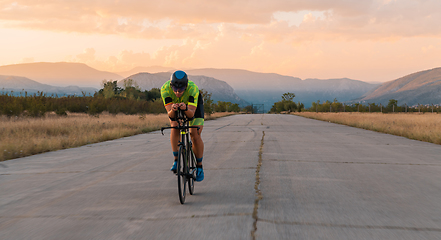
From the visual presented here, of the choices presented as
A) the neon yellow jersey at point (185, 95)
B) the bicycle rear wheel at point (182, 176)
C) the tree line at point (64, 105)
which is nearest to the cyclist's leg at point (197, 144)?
the bicycle rear wheel at point (182, 176)

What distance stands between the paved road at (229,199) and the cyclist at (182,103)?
28.1 inches

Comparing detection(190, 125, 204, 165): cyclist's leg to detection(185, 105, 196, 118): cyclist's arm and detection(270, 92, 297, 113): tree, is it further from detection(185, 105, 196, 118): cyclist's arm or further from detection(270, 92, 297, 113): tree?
detection(270, 92, 297, 113): tree

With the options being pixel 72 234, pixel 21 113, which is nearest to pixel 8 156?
pixel 72 234

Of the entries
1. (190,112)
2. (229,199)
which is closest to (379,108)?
(229,199)

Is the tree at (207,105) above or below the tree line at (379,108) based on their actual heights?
above

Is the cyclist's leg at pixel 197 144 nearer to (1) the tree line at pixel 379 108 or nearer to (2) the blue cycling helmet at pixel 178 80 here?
(2) the blue cycling helmet at pixel 178 80

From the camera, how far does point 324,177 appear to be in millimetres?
6965

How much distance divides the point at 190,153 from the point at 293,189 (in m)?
1.79

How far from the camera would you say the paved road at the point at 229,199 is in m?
3.92

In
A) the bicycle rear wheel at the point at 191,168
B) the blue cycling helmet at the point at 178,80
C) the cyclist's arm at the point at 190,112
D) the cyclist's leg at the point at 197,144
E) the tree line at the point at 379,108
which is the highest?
the blue cycling helmet at the point at 178,80

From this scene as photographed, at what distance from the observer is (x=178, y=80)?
16.6 feet

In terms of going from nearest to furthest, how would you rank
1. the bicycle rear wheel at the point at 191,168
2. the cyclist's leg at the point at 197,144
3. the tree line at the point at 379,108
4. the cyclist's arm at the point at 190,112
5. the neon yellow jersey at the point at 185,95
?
1. the cyclist's arm at the point at 190,112
2. the neon yellow jersey at the point at 185,95
3. the bicycle rear wheel at the point at 191,168
4. the cyclist's leg at the point at 197,144
5. the tree line at the point at 379,108

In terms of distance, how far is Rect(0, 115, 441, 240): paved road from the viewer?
3.92 metres

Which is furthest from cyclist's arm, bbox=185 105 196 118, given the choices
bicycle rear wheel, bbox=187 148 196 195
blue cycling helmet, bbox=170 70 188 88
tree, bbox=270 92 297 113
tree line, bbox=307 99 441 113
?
tree, bbox=270 92 297 113
